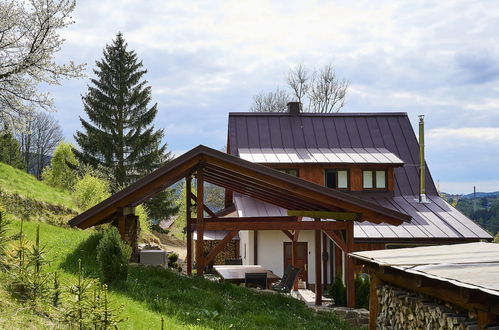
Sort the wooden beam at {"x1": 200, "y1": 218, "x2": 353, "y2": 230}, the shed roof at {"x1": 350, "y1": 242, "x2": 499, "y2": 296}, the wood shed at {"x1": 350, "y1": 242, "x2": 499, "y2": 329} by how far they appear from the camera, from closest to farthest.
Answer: the shed roof at {"x1": 350, "y1": 242, "x2": 499, "y2": 296} < the wood shed at {"x1": 350, "y1": 242, "x2": 499, "y2": 329} < the wooden beam at {"x1": 200, "y1": 218, "x2": 353, "y2": 230}

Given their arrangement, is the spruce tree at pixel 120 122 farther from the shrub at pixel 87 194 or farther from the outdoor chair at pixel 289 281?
the outdoor chair at pixel 289 281

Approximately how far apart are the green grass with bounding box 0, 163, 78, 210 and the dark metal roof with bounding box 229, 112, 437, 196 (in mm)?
7996

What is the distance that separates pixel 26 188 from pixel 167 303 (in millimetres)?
12859

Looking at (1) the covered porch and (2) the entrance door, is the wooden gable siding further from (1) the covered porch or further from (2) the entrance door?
(1) the covered porch

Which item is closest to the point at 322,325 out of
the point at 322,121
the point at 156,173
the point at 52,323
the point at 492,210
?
the point at 156,173

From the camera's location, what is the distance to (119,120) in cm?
3666

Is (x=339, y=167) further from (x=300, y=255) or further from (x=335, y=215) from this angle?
(x=335, y=215)

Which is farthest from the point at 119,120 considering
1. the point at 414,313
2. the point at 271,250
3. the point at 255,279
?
the point at 414,313

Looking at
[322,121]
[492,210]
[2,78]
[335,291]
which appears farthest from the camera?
[492,210]

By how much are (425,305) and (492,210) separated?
75769 mm

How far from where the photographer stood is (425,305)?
7.66 metres

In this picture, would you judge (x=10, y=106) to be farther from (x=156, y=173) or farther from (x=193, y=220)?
(x=156, y=173)

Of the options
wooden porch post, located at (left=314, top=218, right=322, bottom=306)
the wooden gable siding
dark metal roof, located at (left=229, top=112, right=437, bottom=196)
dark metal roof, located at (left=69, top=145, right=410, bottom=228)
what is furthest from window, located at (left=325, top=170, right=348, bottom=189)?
dark metal roof, located at (left=69, top=145, right=410, bottom=228)

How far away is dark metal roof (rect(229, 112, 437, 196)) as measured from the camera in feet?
80.8
